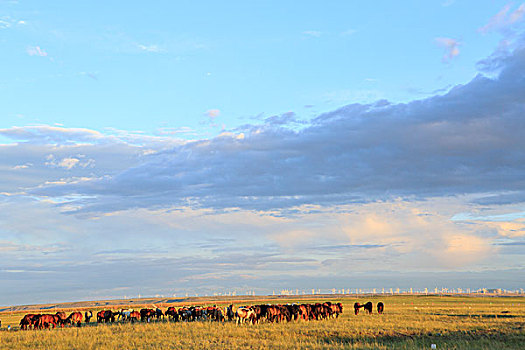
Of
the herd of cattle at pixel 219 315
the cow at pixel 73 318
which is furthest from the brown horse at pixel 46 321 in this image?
the cow at pixel 73 318

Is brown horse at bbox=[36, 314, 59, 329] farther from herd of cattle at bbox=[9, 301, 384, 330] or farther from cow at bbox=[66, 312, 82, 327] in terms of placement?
cow at bbox=[66, 312, 82, 327]

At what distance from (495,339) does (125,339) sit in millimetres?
22225

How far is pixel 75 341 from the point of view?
28.8 metres

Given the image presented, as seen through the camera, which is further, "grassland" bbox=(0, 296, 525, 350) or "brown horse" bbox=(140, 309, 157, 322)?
"brown horse" bbox=(140, 309, 157, 322)

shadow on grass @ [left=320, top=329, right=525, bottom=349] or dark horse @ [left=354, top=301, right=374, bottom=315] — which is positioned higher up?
dark horse @ [left=354, top=301, right=374, bottom=315]

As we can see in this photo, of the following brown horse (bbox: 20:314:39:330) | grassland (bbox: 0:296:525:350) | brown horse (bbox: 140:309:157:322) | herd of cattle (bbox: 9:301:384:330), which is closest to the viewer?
grassland (bbox: 0:296:525:350)

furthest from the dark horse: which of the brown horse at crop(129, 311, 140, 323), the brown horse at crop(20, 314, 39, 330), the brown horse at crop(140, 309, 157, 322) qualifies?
the brown horse at crop(20, 314, 39, 330)

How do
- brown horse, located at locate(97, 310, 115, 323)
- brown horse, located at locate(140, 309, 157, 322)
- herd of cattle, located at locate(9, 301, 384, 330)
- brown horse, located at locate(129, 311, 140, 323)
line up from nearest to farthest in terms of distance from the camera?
herd of cattle, located at locate(9, 301, 384, 330) < brown horse, located at locate(129, 311, 140, 323) < brown horse, located at locate(140, 309, 157, 322) < brown horse, located at locate(97, 310, 115, 323)

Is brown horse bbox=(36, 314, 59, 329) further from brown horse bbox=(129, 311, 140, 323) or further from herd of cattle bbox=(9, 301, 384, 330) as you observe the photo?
brown horse bbox=(129, 311, 140, 323)

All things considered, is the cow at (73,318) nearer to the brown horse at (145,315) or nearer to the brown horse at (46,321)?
the brown horse at (46,321)

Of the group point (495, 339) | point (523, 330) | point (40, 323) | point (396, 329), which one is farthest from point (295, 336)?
point (40, 323)

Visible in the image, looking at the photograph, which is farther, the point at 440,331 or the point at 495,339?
the point at 440,331

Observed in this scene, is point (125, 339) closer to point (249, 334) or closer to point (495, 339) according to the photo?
point (249, 334)

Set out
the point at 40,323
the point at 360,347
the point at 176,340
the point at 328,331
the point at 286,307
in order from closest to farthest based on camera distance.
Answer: the point at 360,347 < the point at 176,340 < the point at 328,331 < the point at 40,323 < the point at 286,307
